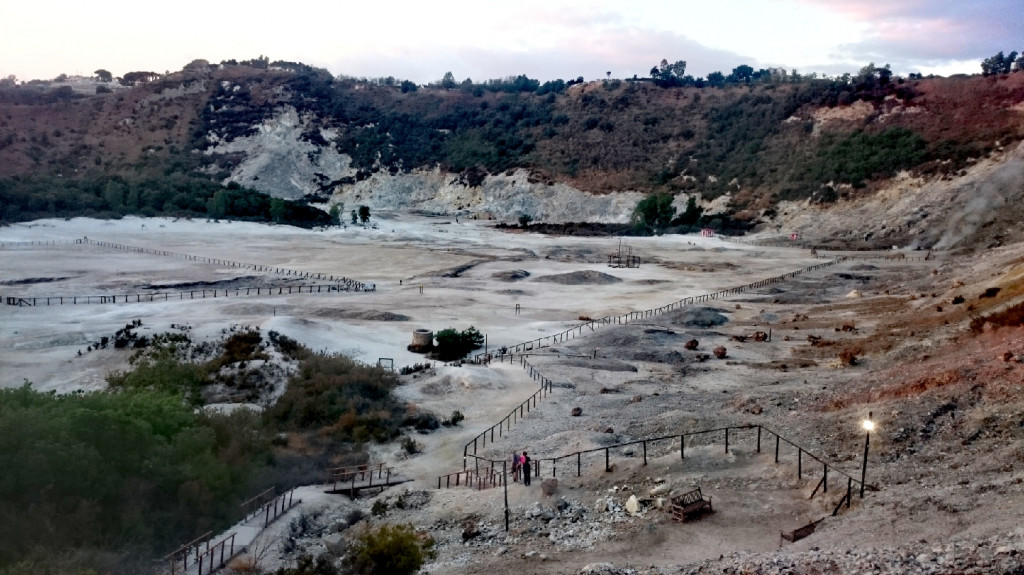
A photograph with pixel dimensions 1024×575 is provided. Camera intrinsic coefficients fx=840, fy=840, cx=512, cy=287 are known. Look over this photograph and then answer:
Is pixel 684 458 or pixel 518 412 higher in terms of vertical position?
pixel 684 458

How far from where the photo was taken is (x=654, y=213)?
332 ft

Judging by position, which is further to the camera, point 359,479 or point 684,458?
point 359,479

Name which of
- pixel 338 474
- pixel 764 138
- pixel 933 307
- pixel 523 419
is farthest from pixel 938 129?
pixel 338 474

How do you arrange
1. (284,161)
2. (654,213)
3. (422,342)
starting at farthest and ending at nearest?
(284,161) < (654,213) < (422,342)

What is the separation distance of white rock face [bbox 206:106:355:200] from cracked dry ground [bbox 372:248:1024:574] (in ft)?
326

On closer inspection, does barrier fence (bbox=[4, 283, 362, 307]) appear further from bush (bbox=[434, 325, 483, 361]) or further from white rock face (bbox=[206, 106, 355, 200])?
white rock face (bbox=[206, 106, 355, 200])

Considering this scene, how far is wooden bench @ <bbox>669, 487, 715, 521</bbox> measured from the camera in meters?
15.4

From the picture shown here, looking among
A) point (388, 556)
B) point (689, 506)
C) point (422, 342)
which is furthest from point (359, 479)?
point (422, 342)

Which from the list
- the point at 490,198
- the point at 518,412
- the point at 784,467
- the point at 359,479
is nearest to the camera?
the point at 784,467

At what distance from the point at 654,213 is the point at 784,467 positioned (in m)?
85.1

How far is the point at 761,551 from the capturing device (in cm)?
1371

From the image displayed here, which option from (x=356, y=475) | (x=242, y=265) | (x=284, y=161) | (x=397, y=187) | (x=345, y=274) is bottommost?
(x=356, y=475)

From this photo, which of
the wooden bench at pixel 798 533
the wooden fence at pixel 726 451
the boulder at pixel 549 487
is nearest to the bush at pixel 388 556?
the wooden fence at pixel 726 451

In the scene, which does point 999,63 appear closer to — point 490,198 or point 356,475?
point 490,198
